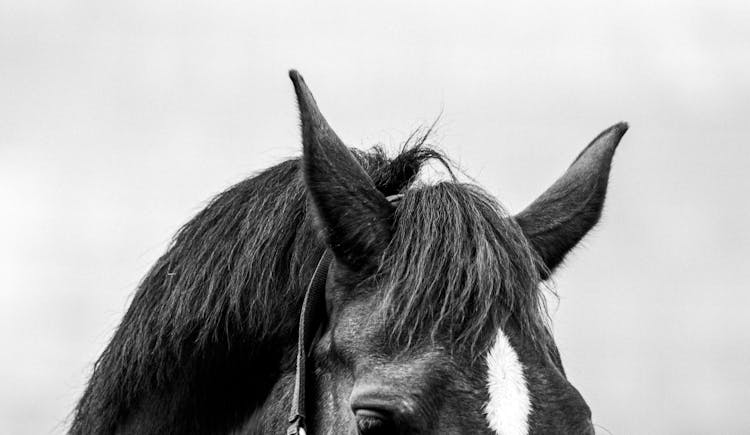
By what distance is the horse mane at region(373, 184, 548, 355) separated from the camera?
15.5 feet

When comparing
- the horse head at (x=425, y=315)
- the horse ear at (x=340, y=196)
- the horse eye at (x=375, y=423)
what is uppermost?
the horse ear at (x=340, y=196)

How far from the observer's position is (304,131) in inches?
191

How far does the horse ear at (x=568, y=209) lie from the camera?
545 cm

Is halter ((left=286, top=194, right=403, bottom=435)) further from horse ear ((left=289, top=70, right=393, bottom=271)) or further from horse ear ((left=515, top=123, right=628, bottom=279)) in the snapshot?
horse ear ((left=515, top=123, right=628, bottom=279))

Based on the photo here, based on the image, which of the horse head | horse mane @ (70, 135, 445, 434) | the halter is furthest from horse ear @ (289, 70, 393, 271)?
horse mane @ (70, 135, 445, 434)

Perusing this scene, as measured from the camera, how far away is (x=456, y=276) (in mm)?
4816

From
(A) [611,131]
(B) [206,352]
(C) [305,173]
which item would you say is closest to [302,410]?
(B) [206,352]

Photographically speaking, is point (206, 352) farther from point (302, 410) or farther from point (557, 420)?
point (557, 420)

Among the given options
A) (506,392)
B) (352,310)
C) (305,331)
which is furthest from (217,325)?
(506,392)

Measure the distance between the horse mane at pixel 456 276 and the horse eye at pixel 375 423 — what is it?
0.33 m

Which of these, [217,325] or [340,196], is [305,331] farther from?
[340,196]

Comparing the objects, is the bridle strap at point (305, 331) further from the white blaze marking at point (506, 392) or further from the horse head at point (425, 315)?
the white blaze marking at point (506, 392)

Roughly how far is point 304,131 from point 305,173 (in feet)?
0.57

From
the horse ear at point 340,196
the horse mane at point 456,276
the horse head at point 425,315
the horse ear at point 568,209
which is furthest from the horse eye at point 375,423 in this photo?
the horse ear at point 568,209
